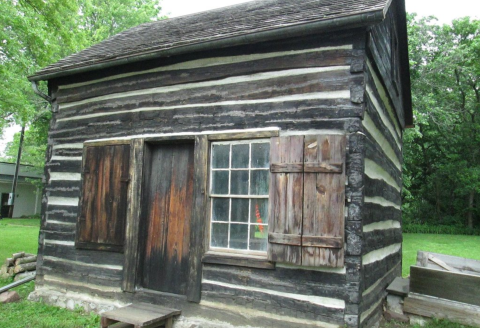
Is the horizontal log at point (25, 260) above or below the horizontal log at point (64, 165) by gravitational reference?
below

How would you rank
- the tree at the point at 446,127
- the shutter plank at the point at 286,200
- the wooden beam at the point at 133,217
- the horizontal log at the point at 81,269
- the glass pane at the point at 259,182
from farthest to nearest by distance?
the tree at the point at 446,127, the horizontal log at the point at 81,269, the wooden beam at the point at 133,217, the glass pane at the point at 259,182, the shutter plank at the point at 286,200

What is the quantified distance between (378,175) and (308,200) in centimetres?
178

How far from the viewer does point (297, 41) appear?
16.2 ft

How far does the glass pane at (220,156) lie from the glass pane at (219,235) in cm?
79

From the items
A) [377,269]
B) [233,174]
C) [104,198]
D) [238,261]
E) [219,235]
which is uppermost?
[233,174]

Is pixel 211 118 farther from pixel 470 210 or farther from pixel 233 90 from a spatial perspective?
pixel 470 210

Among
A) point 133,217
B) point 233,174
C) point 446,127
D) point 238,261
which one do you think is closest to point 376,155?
point 233,174

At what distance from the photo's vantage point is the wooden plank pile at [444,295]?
510cm

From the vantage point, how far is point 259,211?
16.4 ft

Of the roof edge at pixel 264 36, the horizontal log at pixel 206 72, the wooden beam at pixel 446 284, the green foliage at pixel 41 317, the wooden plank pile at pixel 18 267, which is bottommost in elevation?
the green foliage at pixel 41 317

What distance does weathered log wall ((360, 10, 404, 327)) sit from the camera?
4867 mm

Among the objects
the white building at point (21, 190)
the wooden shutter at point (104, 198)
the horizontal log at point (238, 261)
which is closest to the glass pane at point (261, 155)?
the horizontal log at point (238, 261)

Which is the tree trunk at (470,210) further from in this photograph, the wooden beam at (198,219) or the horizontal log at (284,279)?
the wooden beam at (198,219)

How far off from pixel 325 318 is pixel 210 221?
1.90m
